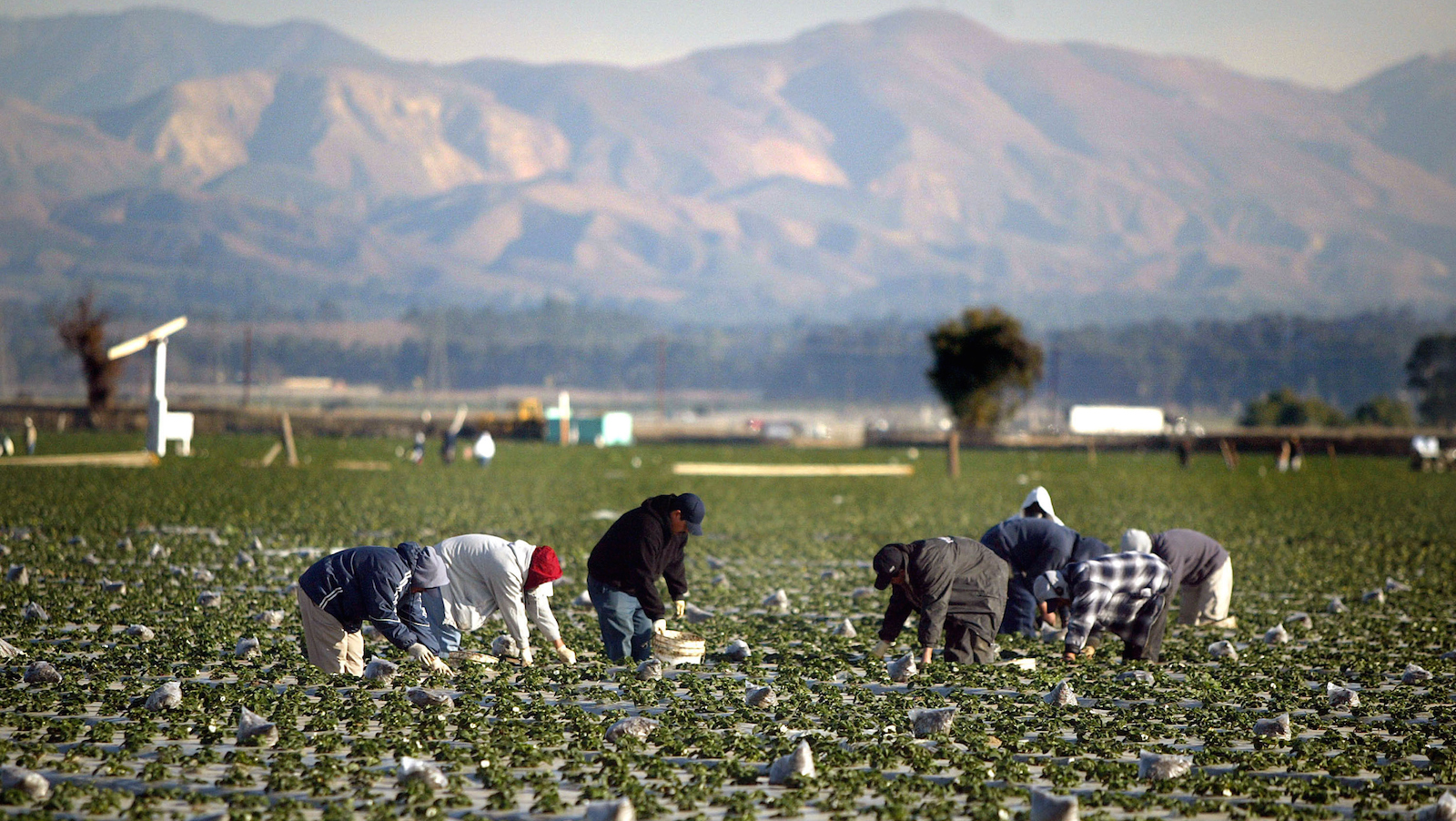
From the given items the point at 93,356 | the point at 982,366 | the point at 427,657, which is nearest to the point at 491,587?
the point at 427,657

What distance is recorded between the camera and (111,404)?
8575 cm

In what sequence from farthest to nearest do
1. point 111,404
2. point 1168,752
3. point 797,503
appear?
point 111,404
point 797,503
point 1168,752

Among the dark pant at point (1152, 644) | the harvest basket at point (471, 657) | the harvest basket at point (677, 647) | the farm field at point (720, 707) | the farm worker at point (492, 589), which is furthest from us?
the dark pant at point (1152, 644)

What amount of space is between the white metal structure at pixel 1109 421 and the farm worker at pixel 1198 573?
126 meters

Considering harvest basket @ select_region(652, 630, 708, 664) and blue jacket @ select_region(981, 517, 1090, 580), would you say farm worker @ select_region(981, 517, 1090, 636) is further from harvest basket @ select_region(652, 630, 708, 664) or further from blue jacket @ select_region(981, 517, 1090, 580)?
harvest basket @ select_region(652, 630, 708, 664)

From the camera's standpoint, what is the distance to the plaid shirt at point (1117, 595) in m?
14.6

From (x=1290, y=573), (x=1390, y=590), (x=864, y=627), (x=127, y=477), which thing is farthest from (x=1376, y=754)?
(x=127, y=477)

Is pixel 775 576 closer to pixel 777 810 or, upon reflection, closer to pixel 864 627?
pixel 864 627

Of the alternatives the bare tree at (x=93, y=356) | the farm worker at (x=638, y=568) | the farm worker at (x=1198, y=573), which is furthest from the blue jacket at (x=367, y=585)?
the bare tree at (x=93, y=356)

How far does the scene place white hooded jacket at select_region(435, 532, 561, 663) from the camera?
13406 mm

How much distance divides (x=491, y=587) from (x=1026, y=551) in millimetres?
5602

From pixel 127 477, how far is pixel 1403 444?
73.4 meters

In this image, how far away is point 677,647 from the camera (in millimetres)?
14195

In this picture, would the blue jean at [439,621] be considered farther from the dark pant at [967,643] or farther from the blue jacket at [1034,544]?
the blue jacket at [1034,544]
